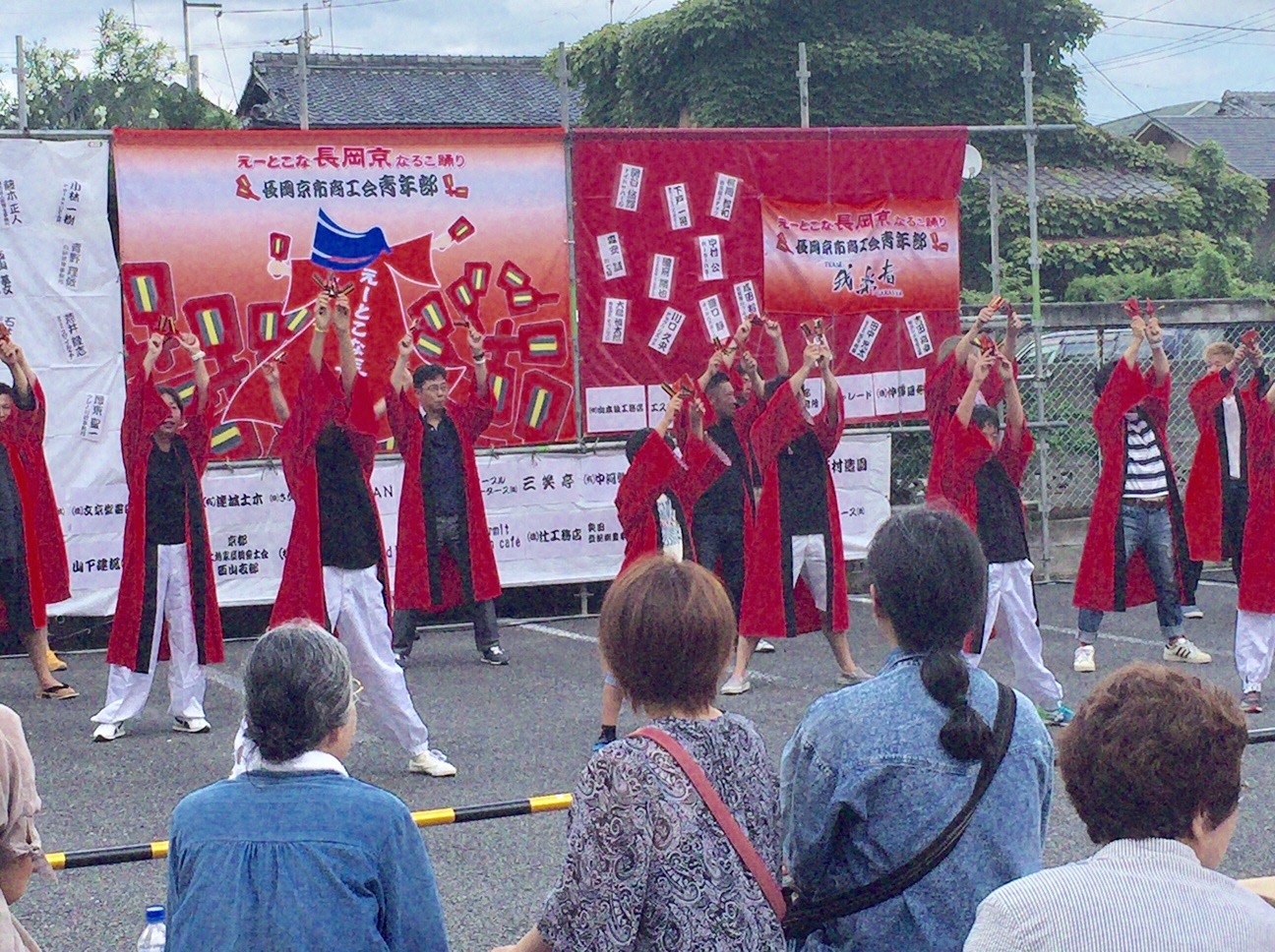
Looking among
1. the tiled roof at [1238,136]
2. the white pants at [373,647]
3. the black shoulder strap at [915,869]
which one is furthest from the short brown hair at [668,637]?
the tiled roof at [1238,136]

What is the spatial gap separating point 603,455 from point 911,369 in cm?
216

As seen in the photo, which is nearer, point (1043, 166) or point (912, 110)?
point (912, 110)

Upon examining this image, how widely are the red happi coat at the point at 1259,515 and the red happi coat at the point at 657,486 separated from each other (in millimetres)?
2534

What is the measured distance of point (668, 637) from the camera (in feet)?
8.20

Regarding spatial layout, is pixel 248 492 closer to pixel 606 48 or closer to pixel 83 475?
pixel 83 475

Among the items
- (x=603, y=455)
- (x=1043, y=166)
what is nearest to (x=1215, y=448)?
(x=603, y=455)

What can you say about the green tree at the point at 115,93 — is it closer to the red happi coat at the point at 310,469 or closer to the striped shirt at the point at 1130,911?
the red happi coat at the point at 310,469

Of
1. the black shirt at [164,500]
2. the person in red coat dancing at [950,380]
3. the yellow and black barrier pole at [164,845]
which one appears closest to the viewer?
the yellow and black barrier pole at [164,845]

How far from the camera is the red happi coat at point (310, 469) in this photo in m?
6.41

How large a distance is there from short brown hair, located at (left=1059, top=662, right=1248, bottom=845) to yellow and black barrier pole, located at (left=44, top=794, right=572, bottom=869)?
2026mm

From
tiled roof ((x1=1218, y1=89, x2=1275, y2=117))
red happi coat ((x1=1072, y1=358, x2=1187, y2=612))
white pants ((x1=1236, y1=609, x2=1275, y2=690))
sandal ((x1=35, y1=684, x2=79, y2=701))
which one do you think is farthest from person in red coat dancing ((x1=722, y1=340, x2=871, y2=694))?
tiled roof ((x1=1218, y1=89, x2=1275, y2=117))

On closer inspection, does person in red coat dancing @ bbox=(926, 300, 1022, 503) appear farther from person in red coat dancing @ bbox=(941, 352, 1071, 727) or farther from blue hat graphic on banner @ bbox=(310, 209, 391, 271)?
blue hat graphic on banner @ bbox=(310, 209, 391, 271)

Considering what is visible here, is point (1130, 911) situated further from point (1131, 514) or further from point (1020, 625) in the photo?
point (1131, 514)

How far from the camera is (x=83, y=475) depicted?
9.06 metres
